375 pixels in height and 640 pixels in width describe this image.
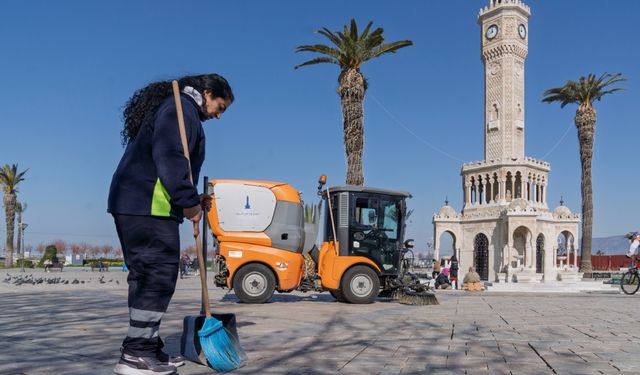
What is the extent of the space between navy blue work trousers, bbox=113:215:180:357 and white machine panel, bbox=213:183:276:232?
6959mm

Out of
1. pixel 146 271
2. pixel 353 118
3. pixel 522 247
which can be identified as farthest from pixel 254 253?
pixel 522 247

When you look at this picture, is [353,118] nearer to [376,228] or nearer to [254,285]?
[376,228]

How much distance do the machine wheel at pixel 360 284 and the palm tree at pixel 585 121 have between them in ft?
113

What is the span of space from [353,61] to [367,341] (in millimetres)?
19321

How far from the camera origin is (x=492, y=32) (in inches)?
2130

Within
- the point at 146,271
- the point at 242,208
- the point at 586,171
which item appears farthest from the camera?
the point at 586,171

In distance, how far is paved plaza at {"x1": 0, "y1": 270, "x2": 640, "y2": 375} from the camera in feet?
12.8

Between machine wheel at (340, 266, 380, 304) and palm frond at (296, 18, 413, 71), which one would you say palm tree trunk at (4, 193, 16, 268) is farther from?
machine wheel at (340, 266, 380, 304)

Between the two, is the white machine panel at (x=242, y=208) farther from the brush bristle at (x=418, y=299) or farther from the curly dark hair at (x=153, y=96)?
the curly dark hair at (x=153, y=96)

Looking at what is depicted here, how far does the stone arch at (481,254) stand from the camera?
51.5 meters

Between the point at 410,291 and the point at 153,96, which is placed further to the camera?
the point at 410,291

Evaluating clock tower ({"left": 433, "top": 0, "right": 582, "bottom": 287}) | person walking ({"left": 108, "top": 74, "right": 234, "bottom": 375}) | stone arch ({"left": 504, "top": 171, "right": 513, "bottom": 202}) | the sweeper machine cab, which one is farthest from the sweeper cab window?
stone arch ({"left": 504, "top": 171, "right": 513, "bottom": 202})

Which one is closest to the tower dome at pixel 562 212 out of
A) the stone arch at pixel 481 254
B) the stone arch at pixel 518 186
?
the stone arch at pixel 518 186

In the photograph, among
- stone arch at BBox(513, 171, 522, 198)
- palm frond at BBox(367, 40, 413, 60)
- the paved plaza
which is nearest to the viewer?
the paved plaza
